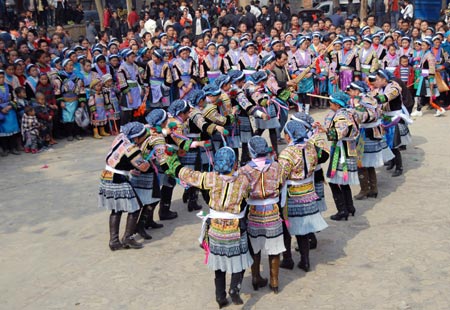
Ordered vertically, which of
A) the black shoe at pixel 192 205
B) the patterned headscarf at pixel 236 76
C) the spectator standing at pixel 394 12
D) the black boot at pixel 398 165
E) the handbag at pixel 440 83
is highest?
the spectator standing at pixel 394 12

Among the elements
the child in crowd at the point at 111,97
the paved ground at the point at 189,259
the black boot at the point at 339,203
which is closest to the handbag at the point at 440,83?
the paved ground at the point at 189,259

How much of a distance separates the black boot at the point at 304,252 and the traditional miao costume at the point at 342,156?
1439mm

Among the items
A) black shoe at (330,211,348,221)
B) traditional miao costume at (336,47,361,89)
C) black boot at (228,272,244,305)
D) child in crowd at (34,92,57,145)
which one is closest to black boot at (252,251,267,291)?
black boot at (228,272,244,305)

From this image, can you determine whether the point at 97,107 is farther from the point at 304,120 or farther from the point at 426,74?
the point at 426,74

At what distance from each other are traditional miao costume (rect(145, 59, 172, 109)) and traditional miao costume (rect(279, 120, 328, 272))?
6.54 metres

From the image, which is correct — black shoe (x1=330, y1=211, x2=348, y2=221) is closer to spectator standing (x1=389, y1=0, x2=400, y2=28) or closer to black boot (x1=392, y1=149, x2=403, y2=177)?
black boot (x1=392, y1=149, x2=403, y2=177)

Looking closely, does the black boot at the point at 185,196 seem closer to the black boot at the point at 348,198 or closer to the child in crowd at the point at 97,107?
the black boot at the point at 348,198

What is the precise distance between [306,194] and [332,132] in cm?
140

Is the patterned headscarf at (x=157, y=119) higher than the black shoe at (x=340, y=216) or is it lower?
higher

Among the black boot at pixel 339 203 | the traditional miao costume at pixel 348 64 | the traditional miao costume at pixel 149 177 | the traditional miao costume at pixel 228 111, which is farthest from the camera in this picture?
the traditional miao costume at pixel 348 64

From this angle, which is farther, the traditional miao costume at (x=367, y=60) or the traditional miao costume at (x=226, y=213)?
the traditional miao costume at (x=367, y=60)

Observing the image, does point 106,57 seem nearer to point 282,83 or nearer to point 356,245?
point 282,83

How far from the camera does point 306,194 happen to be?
243 inches

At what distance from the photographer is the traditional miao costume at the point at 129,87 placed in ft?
39.8
